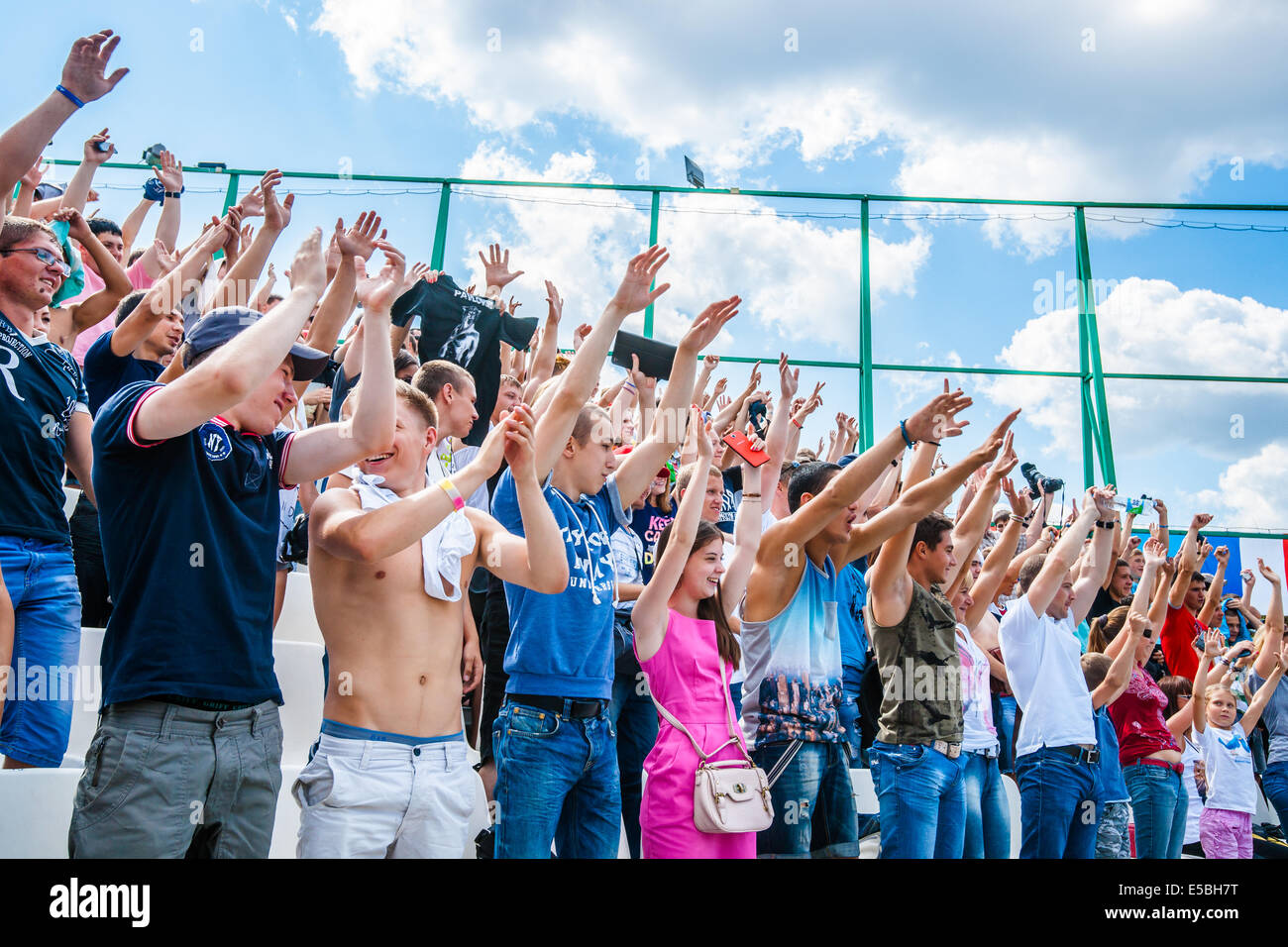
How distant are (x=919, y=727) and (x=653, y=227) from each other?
17.5ft

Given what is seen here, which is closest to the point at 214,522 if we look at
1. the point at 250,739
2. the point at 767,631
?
the point at 250,739

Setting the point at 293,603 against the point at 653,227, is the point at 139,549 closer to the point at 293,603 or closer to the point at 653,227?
the point at 293,603

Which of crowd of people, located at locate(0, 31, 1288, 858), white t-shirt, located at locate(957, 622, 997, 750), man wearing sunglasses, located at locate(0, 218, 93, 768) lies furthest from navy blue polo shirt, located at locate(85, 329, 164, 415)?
white t-shirt, located at locate(957, 622, 997, 750)

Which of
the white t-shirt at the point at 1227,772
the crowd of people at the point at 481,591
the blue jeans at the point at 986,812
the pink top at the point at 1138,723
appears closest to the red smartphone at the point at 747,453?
the crowd of people at the point at 481,591

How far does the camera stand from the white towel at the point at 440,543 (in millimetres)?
2600

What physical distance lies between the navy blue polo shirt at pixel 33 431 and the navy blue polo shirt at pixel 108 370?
0.43ft

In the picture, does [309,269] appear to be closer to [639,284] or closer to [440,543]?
[440,543]

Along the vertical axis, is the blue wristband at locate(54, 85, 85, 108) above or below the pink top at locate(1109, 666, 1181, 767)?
above

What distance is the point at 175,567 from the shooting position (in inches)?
85.3

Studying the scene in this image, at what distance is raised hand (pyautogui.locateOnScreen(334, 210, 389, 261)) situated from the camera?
9.14 ft

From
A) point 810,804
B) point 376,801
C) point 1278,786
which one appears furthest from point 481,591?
point 1278,786

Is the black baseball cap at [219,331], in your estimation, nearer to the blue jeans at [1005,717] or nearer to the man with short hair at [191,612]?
the man with short hair at [191,612]

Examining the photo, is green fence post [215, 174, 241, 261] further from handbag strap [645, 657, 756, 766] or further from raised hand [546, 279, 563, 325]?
handbag strap [645, 657, 756, 766]

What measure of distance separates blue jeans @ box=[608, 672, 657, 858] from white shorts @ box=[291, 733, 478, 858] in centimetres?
137
